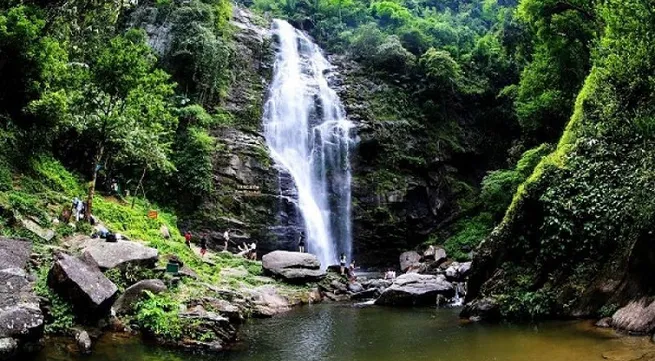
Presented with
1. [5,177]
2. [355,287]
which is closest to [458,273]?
[355,287]

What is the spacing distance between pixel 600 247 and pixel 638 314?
3053 millimetres

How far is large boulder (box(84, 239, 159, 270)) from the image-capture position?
46.9 ft

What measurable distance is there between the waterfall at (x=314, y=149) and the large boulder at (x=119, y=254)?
15.0m

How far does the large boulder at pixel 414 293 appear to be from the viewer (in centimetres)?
1923

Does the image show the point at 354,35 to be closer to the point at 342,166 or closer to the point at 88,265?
the point at 342,166

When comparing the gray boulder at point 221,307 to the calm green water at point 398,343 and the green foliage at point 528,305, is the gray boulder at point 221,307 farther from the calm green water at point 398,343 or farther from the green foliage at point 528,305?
the green foliage at point 528,305

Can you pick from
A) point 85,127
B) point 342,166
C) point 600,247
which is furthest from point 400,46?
point 600,247

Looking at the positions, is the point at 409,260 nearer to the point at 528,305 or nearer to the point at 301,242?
the point at 301,242

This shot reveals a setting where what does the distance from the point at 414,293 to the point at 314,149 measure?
1601 cm

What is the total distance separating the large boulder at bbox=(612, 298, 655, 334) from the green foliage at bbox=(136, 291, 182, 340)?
10140 mm

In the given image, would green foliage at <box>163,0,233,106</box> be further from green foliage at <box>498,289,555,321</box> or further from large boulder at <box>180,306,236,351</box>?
green foliage at <box>498,289,555,321</box>

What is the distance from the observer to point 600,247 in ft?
47.5

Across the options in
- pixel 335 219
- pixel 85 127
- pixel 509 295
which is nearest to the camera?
pixel 509 295

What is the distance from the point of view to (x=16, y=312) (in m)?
9.75
